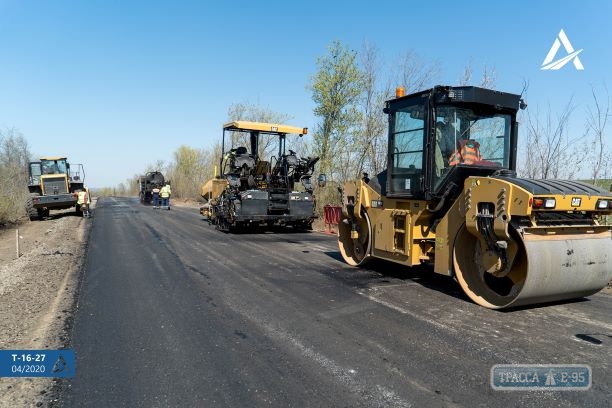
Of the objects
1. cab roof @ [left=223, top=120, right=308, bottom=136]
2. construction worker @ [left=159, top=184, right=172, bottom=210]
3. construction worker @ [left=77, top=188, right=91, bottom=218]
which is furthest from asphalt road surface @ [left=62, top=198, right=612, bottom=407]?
construction worker @ [left=159, top=184, right=172, bottom=210]

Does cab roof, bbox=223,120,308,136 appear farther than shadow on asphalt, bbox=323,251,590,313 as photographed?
Yes

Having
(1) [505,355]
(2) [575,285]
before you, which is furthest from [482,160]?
(1) [505,355]

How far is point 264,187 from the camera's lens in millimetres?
13984

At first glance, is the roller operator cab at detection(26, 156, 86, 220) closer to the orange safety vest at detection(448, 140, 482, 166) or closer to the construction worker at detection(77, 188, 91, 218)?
the construction worker at detection(77, 188, 91, 218)

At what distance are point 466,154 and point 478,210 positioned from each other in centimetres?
124

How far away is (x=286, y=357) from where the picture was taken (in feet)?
12.7

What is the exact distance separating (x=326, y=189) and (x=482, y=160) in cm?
1154

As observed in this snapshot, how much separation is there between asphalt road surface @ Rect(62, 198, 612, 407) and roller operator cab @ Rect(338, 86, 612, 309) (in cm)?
42

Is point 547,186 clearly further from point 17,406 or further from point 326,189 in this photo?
point 326,189

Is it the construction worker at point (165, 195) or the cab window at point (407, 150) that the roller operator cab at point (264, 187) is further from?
the construction worker at point (165, 195)
